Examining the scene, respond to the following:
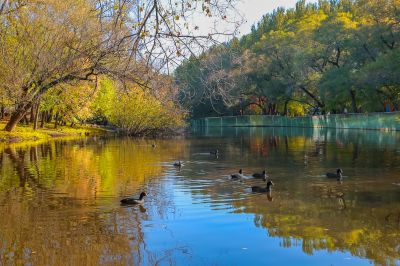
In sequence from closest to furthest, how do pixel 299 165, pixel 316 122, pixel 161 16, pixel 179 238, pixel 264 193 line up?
pixel 161 16
pixel 179 238
pixel 264 193
pixel 299 165
pixel 316 122

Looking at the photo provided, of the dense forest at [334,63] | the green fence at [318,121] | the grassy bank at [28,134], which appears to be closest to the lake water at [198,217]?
the dense forest at [334,63]

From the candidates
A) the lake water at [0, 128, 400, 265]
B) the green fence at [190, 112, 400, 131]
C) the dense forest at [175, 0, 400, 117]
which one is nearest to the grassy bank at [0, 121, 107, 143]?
the dense forest at [175, 0, 400, 117]

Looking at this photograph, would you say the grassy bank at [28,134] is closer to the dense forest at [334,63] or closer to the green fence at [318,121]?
the dense forest at [334,63]

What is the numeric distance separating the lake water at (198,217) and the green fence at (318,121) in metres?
37.8

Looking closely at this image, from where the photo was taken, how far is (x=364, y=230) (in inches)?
474

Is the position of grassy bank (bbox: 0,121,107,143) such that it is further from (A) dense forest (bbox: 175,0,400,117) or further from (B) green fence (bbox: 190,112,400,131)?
(B) green fence (bbox: 190,112,400,131)

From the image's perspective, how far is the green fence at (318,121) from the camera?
60438mm

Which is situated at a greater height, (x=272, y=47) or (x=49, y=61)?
(x=272, y=47)

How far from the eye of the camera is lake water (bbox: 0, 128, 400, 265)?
10.3 meters

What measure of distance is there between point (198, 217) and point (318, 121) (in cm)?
6795

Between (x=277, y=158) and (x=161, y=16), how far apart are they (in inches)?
877

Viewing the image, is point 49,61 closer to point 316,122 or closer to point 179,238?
point 179,238

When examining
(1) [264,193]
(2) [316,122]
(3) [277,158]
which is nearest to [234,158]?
(3) [277,158]

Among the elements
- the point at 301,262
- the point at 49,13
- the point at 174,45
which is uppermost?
the point at 49,13
